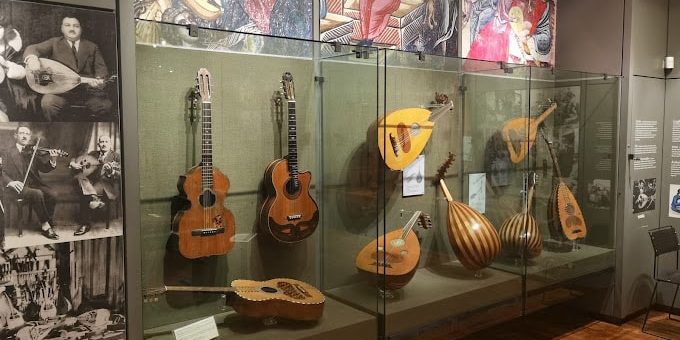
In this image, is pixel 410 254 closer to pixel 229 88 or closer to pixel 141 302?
pixel 229 88

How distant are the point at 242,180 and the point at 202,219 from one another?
0.95ft

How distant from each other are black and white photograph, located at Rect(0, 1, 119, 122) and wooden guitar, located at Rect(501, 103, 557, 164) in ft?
7.24

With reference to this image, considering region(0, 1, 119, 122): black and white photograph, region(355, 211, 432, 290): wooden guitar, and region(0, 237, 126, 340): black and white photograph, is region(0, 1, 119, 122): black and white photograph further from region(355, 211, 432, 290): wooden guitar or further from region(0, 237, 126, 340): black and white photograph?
region(355, 211, 432, 290): wooden guitar

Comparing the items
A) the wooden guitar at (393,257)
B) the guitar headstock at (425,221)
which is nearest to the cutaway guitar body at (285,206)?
the wooden guitar at (393,257)

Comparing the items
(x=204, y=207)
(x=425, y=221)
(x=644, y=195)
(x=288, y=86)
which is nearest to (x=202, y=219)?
(x=204, y=207)

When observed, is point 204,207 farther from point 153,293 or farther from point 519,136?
point 519,136

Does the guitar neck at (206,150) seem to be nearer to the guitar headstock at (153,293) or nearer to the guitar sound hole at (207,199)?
the guitar sound hole at (207,199)

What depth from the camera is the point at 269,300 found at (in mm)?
2209

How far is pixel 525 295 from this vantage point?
126 inches

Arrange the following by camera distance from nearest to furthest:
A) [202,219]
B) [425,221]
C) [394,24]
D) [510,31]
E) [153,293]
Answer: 1. [153,293]
2. [202,219]
3. [425,221]
4. [394,24]
5. [510,31]

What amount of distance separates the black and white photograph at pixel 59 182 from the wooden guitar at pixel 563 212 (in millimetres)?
2524

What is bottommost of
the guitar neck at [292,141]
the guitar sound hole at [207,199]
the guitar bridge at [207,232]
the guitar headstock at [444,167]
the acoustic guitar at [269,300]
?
the acoustic guitar at [269,300]

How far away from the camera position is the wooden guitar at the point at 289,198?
2361 millimetres

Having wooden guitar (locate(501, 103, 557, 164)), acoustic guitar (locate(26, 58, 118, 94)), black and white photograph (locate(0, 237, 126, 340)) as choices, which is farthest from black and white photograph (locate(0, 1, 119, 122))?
wooden guitar (locate(501, 103, 557, 164))
